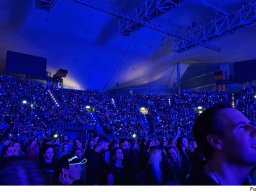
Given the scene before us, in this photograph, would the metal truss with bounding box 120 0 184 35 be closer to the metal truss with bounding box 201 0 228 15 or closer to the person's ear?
the metal truss with bounding box 201 0 228 15

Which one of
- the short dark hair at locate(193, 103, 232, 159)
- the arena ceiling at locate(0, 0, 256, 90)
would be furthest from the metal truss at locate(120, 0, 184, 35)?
the short dark hair at locate(193, 103, 232, 159)

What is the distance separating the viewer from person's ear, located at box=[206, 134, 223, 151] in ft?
3.71

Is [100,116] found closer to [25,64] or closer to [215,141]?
[25,64]

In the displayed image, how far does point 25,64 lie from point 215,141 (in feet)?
56.7

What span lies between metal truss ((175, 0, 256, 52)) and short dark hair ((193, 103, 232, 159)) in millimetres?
11999

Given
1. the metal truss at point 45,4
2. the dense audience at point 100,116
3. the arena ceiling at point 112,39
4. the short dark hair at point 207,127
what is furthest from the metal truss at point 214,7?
the short dark hair at point 207,127

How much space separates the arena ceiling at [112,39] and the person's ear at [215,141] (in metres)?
10.4

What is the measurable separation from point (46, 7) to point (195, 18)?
343 inches

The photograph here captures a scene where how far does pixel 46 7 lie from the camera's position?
36.5ft

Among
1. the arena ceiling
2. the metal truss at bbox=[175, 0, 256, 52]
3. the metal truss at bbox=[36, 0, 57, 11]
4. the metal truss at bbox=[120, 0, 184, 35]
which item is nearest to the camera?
the metal truss at bbox=[36, 0, 57, 11]

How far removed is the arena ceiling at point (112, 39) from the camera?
14.0 m

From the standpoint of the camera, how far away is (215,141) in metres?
1.14

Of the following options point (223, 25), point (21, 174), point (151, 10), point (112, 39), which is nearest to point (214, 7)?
point (223, 25)
